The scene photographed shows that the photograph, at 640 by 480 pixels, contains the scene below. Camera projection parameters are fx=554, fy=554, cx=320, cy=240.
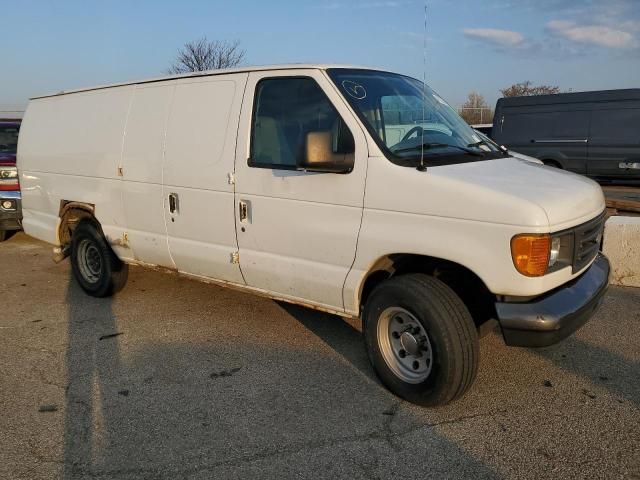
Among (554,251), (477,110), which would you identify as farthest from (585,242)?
(477,110)

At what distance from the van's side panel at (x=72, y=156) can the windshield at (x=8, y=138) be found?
3.47 meters

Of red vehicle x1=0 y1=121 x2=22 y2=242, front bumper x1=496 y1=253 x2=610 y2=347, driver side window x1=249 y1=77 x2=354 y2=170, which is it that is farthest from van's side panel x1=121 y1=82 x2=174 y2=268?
red vehicle x1=0 y1=121 x2=22 y2=242

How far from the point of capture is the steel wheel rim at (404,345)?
348 cm

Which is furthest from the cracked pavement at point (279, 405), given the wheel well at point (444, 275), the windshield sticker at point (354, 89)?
the windshield sticker at point (354, 89)

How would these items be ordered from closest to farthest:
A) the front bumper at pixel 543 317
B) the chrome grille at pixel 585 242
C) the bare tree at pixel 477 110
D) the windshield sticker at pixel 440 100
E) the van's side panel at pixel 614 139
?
the front bumper at pixel 543 317
the chrome grille at pixel 585 242
the windshield sticker at pixel 440 100
the van's side panel at pixel 614 139
the bare tree at pixel 477 110

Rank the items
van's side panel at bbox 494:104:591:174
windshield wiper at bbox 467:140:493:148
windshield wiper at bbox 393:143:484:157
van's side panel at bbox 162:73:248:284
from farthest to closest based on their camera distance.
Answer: van's side panel at bbox 494:104:591:174
van's side panel at bbox 162:73:248:284
windshield wiper at bbox 467:140:493:148
windshield wiper at bbox 393:143:484:157

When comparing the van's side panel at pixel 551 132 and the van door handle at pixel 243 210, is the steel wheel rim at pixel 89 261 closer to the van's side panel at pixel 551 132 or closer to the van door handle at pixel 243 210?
the van door handle at pixel 243 210

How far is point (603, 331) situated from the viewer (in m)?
4.67

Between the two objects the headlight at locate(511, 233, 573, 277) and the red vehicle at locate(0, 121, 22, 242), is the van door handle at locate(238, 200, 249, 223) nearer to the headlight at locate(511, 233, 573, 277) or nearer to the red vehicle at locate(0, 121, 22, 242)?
the headlight at locate(511, 233, 573, 277)

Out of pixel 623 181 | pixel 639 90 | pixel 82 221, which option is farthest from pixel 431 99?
pixel 623 181

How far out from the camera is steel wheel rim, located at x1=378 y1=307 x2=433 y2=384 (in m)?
3.48

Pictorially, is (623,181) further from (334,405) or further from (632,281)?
(334,405)

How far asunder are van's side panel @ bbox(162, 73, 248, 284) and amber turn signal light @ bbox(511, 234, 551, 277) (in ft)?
7.08

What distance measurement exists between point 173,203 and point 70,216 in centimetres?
189
